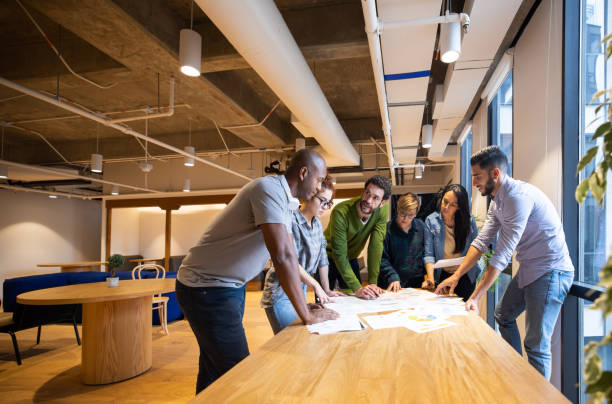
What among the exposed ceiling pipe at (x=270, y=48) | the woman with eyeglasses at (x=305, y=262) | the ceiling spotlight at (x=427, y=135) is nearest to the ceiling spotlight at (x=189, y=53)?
the exposed ceiling pipe at (x=270, y=48)

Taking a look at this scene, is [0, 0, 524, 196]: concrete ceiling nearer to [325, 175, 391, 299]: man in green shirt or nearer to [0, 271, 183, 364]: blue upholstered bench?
[325, 175, 391, 299]: man in green shirt

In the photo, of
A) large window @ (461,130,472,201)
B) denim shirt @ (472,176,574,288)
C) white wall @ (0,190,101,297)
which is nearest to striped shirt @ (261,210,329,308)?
denim shirt @ (472,176,574,288)

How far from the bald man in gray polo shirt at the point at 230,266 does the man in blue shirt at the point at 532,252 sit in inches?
44.4

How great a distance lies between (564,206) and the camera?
2.55m

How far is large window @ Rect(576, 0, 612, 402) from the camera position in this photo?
92.6 inches

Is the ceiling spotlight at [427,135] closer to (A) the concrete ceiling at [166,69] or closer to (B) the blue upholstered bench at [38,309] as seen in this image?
(A) the concrete ceiling at [166,69]

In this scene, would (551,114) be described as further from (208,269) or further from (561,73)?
(208,269)

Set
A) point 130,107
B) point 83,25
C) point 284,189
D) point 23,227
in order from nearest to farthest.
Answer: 1. point 284,189
2. point 83,25
3. point 130,107
4. point 23,227

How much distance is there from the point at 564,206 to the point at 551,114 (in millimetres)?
666

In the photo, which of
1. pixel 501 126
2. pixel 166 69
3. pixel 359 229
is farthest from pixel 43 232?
pixel 501 126

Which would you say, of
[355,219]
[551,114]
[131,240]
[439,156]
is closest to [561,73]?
[551,114]

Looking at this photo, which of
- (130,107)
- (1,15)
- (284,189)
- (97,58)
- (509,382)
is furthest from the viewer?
(130,107)

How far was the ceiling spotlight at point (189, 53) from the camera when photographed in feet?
10.6

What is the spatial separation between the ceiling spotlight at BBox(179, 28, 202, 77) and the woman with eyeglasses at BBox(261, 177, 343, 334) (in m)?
1.64
